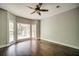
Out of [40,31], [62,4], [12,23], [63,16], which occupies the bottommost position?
[40,31]

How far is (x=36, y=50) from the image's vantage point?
1968 millimetres

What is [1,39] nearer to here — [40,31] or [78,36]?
[40,31]

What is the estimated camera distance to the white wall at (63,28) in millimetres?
1933

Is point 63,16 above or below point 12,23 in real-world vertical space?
above

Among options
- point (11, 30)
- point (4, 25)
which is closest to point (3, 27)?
point (4, 25)

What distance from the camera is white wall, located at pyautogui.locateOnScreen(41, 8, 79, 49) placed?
193 centimetres

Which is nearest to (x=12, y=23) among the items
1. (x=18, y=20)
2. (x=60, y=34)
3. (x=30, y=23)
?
(x=18, y=20)

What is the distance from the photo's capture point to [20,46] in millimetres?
1983

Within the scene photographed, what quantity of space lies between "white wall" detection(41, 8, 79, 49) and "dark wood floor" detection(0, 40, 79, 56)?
0.13 m

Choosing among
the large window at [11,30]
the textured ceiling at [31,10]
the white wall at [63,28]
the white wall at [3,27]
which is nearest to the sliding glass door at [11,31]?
the large window at [11,30]

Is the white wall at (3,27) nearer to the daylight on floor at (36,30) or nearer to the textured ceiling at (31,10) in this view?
the daylight on floor at (36,30)

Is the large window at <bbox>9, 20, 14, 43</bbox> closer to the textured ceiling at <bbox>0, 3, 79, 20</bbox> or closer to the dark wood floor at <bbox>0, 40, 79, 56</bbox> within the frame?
the dark wood floor at <bbox>0, 40, 79, 56</bbox>

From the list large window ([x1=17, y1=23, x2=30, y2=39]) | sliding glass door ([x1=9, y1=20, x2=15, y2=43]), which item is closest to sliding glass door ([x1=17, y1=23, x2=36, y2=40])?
large window ([x1=17, y1=23, x2=30, y2=39])

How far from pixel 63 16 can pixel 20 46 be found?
50.6 inches
